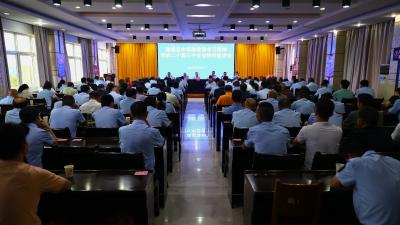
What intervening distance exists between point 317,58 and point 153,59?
1023 cm

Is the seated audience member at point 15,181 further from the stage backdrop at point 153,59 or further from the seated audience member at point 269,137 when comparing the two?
the stage backdrop at point 153,59

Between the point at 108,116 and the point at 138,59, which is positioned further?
the point at 138,59

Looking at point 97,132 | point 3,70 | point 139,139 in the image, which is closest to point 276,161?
point 139,139

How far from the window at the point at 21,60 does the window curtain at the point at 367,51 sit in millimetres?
10963

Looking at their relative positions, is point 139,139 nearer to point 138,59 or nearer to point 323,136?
point 323,136

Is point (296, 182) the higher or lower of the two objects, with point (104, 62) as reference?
lower

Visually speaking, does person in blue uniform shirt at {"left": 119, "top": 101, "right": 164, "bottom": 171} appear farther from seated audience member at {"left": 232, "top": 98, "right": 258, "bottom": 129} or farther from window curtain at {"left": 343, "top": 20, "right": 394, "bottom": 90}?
window curtain at {"left": 343, "top": 20, "right": 394, "bottom": 90}

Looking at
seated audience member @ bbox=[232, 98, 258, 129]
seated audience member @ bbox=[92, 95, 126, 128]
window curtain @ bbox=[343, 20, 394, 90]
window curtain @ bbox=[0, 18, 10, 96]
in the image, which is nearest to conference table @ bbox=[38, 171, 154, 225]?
seated audience member @ bbox=[92, 95, 126, 128]

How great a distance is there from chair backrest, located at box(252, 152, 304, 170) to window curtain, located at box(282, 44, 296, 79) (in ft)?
54.1

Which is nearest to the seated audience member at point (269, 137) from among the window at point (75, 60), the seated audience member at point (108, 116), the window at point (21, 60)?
the seated audience member at point (108, 116)

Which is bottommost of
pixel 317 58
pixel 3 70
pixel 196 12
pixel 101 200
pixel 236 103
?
pixel 101 200

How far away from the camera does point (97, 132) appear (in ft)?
13.3

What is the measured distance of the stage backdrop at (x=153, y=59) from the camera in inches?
800

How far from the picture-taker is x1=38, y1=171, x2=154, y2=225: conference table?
2211 mm
